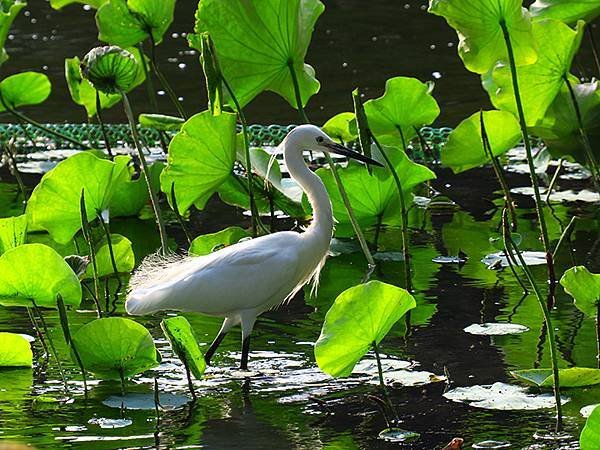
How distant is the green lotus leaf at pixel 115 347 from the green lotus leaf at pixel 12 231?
0.50 metres

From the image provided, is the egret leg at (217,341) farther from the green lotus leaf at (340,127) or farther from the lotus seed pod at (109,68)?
the green lotus leaf at (340,127)

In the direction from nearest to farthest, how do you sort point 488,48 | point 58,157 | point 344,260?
point 488,48
point 344,260
point 58,157

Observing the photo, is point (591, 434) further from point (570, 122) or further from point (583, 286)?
point (570, 122)

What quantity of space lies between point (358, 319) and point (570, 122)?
6.98ft

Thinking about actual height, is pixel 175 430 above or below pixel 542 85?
below

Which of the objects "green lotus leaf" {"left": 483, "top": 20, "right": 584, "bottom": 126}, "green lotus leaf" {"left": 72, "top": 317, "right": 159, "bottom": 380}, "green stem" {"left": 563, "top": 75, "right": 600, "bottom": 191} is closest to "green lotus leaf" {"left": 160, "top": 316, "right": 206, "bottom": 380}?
"green lotus leaf" {"left": 72, "top": 317, "right": 159, "bottom": 380}

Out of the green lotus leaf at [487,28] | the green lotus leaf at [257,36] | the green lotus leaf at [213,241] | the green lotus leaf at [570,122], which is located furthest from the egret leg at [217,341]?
the green lotus leaf at [570,122]

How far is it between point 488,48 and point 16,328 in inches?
66.7

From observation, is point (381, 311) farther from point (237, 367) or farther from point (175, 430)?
point (237, 367)

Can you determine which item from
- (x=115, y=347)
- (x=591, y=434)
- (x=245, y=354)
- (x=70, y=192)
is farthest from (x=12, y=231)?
(x=591, y=434)

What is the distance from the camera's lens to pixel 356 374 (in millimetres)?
3555

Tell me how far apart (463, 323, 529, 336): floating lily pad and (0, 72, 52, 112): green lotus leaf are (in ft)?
8.27

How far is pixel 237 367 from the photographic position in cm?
371

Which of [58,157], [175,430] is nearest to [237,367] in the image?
[175,430]
